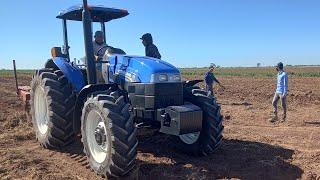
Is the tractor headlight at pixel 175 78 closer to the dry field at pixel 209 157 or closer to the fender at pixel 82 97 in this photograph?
the fender at pixel 82 97

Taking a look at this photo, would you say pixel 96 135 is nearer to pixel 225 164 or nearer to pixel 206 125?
pixel 206 125

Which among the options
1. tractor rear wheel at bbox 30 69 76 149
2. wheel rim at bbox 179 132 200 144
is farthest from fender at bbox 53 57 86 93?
wheel rim at bbox 179 132 200 144

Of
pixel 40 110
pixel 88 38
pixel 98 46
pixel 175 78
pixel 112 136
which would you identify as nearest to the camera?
pixel 112 136

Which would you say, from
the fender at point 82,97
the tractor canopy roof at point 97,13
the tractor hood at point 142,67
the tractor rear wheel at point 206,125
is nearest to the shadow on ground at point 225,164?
the tractor rear wheel at point 206,125

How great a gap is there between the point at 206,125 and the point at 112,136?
1.88 meters

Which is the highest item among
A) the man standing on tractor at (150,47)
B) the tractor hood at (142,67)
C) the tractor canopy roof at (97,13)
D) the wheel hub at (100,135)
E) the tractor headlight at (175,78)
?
the tractor canopy roof at (97,13)

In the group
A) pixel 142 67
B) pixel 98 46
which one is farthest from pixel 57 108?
pixel 142 67

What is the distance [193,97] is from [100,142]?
5.77 ft

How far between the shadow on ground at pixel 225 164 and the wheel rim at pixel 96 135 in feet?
2.12

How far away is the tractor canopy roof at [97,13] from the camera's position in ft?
26.3

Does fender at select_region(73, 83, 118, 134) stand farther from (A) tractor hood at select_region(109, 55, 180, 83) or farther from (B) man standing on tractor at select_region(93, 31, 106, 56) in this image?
(B) man standing on tractor at select_region(93, 31, 106, 56)

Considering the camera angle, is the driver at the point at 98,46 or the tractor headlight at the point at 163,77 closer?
the tractor headlight at the point at 163,77

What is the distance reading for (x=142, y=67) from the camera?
6.95 metres

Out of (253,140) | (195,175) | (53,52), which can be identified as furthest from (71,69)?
(253,140)
